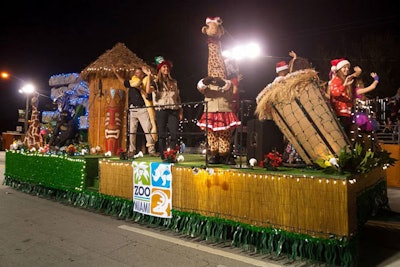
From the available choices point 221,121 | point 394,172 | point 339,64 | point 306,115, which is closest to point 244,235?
point 306,115

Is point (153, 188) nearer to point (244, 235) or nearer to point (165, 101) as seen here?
point (244, 235)

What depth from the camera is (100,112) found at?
10453 millimetres

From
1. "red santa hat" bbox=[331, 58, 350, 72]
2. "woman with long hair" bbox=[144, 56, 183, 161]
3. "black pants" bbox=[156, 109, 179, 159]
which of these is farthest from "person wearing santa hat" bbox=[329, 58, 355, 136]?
"black pants" bbox=[156, 109, 179, 159]

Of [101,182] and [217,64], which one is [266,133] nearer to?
[217,64]

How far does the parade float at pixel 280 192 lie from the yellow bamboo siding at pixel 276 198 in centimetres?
1

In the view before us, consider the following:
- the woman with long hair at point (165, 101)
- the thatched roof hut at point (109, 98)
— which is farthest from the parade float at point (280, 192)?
the thatched roof hut at point (109, 98)

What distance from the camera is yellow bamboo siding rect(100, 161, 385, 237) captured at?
13.0 feet

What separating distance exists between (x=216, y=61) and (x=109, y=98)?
4.80 metres

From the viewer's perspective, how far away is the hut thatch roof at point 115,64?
10055mm

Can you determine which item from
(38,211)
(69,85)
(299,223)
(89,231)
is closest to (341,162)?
(299,223)

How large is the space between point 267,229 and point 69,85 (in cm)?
1537

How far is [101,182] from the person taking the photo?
23.1 feet

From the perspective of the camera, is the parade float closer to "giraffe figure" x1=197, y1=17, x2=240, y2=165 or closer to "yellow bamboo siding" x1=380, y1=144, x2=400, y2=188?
"giraffe figure" x1=197, y1=17, x2=240, y2=165

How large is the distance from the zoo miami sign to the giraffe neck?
1886mm
